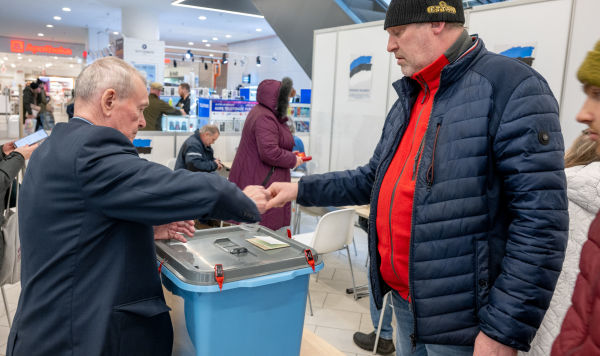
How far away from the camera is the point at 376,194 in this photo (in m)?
1.49

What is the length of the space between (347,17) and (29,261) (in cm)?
681

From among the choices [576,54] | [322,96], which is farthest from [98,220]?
[322,96]

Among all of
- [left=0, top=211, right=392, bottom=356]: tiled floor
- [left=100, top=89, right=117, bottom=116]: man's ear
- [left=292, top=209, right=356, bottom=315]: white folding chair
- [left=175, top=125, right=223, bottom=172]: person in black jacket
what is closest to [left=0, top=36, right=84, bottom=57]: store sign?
[left=175, top=125, right=223, bottom=172]: person in black jacket

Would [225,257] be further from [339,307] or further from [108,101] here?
[339,307]

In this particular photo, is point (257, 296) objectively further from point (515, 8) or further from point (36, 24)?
point (36, 24)

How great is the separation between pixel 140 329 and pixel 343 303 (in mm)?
2880

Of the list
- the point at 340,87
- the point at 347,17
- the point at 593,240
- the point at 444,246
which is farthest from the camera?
the point at 347,17

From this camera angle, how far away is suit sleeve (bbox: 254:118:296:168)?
145 inches

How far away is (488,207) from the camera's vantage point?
1.22 metres

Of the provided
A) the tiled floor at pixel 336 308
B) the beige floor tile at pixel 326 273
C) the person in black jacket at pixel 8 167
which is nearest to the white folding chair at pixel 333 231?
the tiled floor at pixel 336 308

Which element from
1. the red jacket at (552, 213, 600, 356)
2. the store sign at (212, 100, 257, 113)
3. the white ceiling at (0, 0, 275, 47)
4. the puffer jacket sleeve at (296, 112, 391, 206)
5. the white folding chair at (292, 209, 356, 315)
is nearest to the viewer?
the red jacket at (552, 213, 600, 356)

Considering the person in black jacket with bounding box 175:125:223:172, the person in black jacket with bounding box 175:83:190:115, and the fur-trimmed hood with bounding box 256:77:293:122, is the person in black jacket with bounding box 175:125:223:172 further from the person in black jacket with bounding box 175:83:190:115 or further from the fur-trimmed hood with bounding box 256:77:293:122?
the person in black jacket with bounding box 175:83:190:115

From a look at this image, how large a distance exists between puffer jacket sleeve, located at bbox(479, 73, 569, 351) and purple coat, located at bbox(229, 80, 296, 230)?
263 centimetres

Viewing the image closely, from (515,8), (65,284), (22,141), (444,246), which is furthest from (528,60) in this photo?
(22,141)
